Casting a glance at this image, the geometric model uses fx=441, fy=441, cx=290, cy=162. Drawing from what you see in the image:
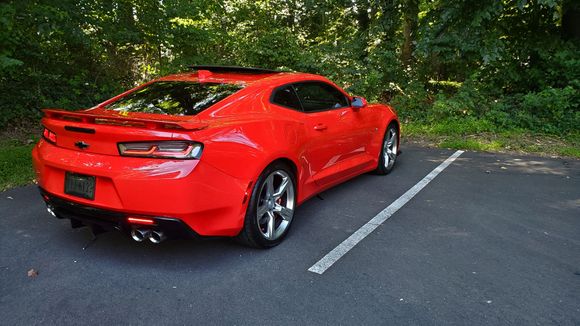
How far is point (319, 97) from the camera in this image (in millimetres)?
4719

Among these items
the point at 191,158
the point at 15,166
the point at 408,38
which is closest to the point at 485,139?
the point at 408,38

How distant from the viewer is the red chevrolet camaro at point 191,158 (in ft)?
9.42

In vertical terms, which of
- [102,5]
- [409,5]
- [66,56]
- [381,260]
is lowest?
[381,260]

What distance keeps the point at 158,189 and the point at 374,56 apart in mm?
9428

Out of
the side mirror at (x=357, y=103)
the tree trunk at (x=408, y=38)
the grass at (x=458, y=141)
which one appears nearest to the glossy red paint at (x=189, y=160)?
the side mirror at (x=357, y=103)

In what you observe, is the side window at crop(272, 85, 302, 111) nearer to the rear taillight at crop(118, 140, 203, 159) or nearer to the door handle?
the door handle

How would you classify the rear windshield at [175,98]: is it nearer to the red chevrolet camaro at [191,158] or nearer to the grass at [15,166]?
the red chevrolet camaro at [191,158]

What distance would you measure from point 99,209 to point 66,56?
25.6ft

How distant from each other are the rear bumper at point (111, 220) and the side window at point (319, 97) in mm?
1815

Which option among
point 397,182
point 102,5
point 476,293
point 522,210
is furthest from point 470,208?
point 102,5

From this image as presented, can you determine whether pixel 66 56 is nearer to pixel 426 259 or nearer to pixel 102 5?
pixel 102 5

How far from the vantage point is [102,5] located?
761 centimetres

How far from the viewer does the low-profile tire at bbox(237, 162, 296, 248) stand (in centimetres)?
336

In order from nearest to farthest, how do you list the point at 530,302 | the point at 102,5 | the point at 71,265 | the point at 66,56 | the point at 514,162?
the point at 530,302, the point at 71,265, the point at 514,162, the point at 102,5, the point at 66,56
